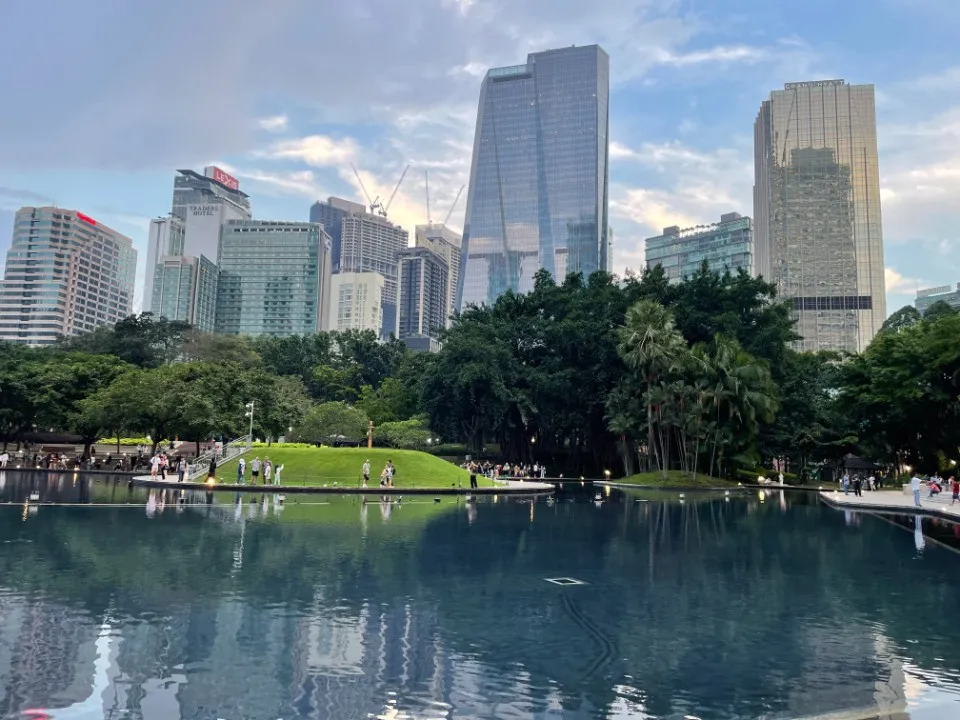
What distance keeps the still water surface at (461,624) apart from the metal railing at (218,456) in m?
20.4

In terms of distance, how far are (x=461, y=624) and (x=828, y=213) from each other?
175 meters

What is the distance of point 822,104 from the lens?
6471 inches

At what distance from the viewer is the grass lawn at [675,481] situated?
54.1 m

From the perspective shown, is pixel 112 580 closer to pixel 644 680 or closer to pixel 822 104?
pixel 644 680

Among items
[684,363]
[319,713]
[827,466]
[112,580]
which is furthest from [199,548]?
[827,466]

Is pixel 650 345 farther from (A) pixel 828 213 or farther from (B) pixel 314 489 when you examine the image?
(A) pixel 828 213

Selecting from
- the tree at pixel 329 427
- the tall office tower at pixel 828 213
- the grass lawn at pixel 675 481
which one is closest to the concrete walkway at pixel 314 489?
the grass lawn at pixel 675 481

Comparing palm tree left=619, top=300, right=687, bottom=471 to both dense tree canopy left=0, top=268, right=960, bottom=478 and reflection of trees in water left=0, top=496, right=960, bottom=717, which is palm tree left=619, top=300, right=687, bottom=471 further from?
reflection of trees in water left=0, top=496, right=960, bottom=717

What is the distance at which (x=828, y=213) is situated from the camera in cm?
16338

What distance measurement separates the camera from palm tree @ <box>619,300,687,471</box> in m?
56.3

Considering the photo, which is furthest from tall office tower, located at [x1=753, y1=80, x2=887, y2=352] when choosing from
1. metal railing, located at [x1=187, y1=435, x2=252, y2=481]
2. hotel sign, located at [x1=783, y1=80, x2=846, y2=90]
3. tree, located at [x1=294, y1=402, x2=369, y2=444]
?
metal railing, located at [x1=187, y1=435, x2=252, y2=481]

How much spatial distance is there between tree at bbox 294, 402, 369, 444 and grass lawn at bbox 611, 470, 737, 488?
2306 cm

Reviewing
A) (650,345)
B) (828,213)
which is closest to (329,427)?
(650,345)

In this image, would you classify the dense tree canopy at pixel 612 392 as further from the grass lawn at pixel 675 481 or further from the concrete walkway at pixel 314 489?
the concrete walkway at pixel 314 489
